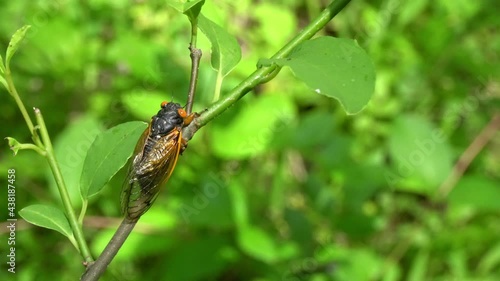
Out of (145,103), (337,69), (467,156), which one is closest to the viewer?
(337,69)

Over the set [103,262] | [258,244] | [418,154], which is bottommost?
[103,262]

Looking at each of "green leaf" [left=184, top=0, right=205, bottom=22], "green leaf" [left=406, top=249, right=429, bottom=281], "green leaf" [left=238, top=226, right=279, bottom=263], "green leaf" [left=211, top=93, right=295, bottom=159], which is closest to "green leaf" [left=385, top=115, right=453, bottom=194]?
"green leaf" [left=406, top=249, right=429, bottom=281]

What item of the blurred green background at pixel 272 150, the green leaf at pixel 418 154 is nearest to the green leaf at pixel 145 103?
the blurred green background at pixel 272 150

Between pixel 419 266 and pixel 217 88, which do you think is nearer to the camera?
pixel 217 88

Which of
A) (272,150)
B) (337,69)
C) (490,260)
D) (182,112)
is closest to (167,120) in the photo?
(182,112)

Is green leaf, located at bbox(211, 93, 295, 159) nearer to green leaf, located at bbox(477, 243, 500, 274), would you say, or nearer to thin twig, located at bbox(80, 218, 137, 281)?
green leaf, located at bbox(477, 243, 500, 274)

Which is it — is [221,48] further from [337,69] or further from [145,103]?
[145,103]

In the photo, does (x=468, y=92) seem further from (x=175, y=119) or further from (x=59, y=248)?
(x=175, y=119)

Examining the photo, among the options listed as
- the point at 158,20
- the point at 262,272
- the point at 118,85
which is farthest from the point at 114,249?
the point at 158,20
